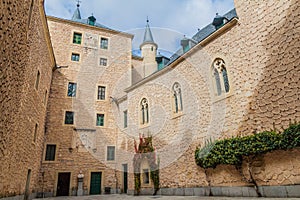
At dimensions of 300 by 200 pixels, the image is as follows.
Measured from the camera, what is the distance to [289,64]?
575 cm

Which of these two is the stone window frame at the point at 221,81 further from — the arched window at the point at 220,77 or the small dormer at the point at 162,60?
the small dormer at the point at 162,60

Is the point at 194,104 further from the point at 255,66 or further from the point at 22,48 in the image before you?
the point at 22,48

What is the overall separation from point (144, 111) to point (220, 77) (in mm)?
4982

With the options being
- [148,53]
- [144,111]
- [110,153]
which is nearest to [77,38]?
[148,53]

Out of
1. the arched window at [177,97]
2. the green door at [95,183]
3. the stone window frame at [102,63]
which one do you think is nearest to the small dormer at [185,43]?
the arched window at [177,97]

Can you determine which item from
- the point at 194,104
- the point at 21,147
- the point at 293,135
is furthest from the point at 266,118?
the point at 21,147

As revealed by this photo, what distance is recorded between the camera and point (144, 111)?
11.6 metres

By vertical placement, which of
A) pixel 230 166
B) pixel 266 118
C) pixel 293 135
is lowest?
pixel 230 166

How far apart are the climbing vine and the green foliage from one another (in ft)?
8.63

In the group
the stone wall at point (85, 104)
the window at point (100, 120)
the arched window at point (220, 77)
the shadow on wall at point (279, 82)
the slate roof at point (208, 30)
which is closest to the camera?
the shadow on wall at point (279, 82)

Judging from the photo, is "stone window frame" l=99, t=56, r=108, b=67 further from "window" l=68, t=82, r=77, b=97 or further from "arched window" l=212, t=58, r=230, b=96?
"arched window" l=212, t=58, r=230, b=96

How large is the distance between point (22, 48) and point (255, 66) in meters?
6.87

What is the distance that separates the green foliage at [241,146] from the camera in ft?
17.4

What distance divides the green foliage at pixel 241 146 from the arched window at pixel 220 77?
194 cm
